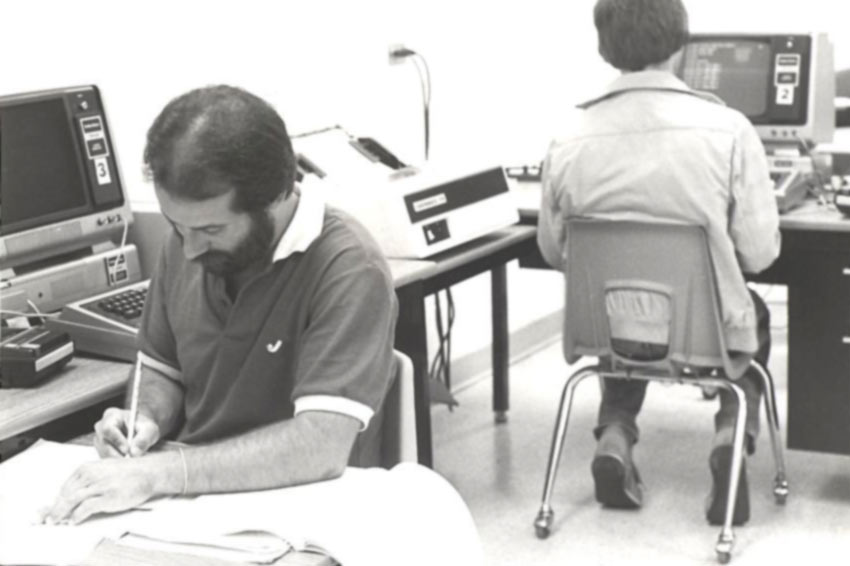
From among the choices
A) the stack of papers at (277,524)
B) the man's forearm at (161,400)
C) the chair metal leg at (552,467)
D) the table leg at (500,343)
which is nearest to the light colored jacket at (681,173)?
the chair metal leg at (552,467)

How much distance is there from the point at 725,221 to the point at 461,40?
5.45 ft

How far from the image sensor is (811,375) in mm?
3316

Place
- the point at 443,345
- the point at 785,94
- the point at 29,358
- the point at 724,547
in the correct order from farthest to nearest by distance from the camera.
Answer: the point at 443,345 < the point at 785,94 < the point at 724,547 < the point at 29,358

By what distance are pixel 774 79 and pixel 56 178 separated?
6.17ft

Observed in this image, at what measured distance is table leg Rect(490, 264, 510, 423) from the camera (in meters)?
4.03

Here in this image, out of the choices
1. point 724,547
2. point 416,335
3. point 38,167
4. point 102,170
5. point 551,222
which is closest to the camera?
point 38,167

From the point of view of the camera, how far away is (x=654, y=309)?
301cm

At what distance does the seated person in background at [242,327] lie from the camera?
1.77 m

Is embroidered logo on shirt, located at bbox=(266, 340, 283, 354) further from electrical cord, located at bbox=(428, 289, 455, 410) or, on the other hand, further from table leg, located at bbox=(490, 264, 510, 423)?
electrical cord, located at bbox=(428, 289, 455, 410)

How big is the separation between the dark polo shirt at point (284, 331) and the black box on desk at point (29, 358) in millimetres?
198

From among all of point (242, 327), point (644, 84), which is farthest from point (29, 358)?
point (644, 84)

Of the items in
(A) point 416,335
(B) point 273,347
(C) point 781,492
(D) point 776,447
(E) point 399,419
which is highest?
(B) point 273,347

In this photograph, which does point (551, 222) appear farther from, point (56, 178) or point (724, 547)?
point (56, 178)

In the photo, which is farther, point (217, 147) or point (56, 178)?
point (56, 178)
